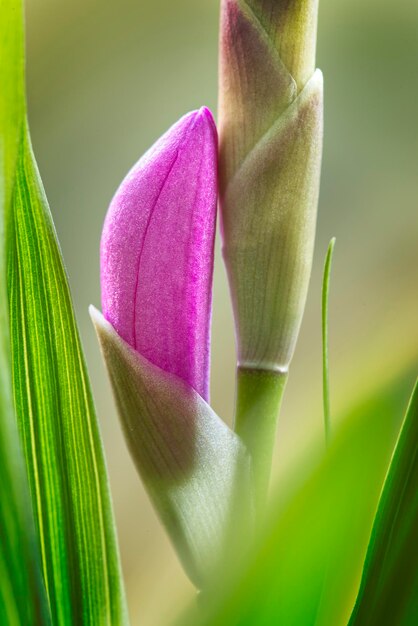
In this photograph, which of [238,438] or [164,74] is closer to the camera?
[238,438]

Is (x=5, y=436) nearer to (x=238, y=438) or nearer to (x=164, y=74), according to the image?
(x=238, y=438)

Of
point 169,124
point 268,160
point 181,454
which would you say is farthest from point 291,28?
point 169,124

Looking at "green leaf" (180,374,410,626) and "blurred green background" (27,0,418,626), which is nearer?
"green leaf" (180,374,410,626)

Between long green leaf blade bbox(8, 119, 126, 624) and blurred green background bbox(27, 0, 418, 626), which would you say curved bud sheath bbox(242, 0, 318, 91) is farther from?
blurred green background bbox(27, 0, 418, 626)

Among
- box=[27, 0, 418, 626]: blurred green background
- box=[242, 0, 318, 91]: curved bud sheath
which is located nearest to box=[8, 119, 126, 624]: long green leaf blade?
box=[242, 0, 318, 91]: curved bud sheath

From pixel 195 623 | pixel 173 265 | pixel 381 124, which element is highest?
pixel 381 124

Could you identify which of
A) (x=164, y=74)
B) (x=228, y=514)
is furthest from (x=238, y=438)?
(x=164, y=74)

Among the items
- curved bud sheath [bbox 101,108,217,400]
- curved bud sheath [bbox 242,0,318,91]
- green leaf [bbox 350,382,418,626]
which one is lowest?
green leaf [bbox 350,382,418,626]

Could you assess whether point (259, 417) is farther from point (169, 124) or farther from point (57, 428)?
point (169, 124)
